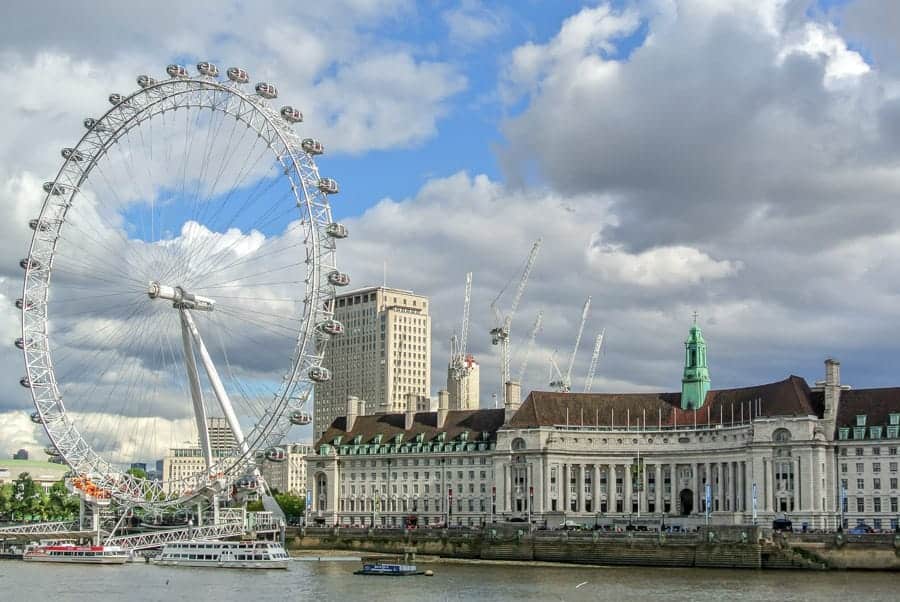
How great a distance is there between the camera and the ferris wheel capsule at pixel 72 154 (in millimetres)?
113750

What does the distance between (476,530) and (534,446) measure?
28.8 metres

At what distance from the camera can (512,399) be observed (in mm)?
166750

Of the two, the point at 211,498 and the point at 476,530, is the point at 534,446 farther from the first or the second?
the point at 211,498

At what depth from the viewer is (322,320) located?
108 m

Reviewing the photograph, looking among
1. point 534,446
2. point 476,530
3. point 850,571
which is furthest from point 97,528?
point 850,571

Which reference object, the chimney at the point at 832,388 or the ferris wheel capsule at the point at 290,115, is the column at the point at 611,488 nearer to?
the chimney at the point at 832,388

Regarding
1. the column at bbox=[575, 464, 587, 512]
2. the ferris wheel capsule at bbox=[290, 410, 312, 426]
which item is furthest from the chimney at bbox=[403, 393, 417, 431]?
the ferris wheel capsule at bbox=[290, 410, 312, 426]

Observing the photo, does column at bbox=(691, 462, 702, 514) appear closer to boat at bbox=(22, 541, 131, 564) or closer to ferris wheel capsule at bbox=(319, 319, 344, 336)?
ferris wheel capsule at bbox=(319, 319, 344, 336)

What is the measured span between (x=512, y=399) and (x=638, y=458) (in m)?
19.2

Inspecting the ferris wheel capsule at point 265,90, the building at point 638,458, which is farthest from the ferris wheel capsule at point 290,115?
the building at point 638,458

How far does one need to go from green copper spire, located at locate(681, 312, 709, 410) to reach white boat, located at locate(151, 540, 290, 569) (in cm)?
6407

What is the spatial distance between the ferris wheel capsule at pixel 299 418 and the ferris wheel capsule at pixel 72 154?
3104cm

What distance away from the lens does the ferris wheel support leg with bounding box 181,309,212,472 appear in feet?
361

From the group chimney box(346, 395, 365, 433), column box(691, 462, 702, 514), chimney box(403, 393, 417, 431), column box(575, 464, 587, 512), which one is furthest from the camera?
chimney box(346, 395, 365, 433)
